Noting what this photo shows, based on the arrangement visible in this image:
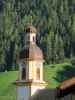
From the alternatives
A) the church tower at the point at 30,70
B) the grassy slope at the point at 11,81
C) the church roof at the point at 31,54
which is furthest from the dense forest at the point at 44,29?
the church roof at the point at 31,54

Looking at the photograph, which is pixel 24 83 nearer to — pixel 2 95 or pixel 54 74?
pixel 2 95

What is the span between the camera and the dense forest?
298 ft

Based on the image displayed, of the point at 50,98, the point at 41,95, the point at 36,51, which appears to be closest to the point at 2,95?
the point at 36,51

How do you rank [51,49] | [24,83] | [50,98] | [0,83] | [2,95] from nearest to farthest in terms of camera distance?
[50,98] → [24,83] → [2,95] → [0,83] → [51,49]

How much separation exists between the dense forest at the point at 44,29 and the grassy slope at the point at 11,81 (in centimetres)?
1285

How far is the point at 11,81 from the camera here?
69875 millimetres

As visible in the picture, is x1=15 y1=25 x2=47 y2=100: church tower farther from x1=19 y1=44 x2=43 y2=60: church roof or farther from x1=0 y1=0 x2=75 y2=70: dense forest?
x1=0 y1=0 x2=75 y2=70: dense forest

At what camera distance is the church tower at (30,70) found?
1214 inches

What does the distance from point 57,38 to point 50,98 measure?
68914 millimetres

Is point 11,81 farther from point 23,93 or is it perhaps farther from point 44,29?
point 23,93

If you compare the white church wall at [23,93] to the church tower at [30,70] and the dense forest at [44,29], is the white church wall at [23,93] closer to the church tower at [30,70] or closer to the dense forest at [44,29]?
the church tower at [30,70]

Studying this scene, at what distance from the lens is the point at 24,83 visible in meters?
31.1

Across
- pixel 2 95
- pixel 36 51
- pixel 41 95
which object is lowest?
pixel 2 95

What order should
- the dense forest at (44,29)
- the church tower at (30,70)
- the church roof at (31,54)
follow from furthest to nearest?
the dense forest at (44,29), the church roof at (31,54), the church tower at (30,70)
